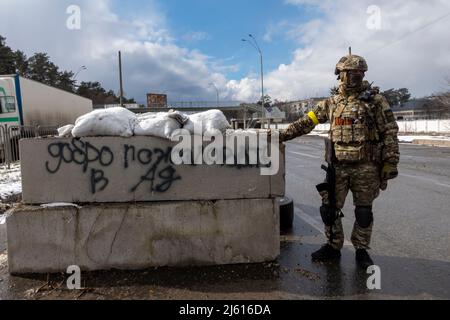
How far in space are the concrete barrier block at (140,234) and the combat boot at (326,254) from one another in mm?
509

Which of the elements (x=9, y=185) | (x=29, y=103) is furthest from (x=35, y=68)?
(x=9, y=185)

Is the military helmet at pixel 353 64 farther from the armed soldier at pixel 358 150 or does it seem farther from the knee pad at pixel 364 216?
the knee pad at pixel 364 216

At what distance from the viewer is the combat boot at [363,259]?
3.71m

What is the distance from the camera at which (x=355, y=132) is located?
369cm

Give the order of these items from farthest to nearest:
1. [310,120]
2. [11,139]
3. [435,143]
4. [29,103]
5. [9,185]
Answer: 1. [435,143]
2. [29,103]
3. [11,139]
4. [9,185]
5. [310,120]

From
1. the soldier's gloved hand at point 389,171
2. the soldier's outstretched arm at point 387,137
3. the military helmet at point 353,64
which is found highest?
the military helmet at point 353,64

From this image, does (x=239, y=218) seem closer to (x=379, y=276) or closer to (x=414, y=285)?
(x=379, y=276)

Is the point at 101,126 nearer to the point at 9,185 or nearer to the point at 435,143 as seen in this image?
the point at 9,185

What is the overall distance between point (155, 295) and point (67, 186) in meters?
1.40

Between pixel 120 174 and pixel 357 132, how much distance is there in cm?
241

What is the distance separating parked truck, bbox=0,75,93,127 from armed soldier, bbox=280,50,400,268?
17.9 metres

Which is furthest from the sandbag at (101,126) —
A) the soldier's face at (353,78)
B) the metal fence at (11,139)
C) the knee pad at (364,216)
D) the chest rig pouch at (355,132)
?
the metal fence at (11,139)

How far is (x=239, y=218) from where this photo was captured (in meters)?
3.78

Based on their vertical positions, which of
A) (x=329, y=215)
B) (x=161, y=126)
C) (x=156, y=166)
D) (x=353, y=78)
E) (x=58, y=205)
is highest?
(x=353, y=78)
